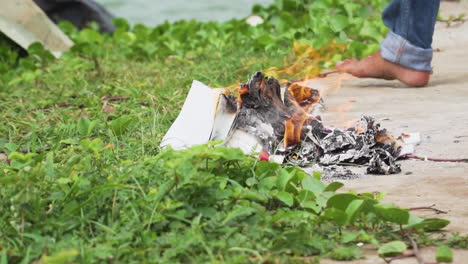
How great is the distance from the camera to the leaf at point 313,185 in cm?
230

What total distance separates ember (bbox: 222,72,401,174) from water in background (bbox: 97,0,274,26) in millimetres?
7554

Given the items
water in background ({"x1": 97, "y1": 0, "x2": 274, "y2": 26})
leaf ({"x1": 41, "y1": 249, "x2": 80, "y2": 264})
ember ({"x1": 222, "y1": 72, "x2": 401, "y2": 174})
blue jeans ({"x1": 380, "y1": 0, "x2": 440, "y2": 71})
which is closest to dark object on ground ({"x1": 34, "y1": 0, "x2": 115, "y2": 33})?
water in background ({"x1": 97, "y1": 0, "x2": 274, "y2": 26})

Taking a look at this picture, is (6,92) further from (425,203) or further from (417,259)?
(417,259)

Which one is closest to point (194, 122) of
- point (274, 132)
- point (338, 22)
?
point (274, 132)

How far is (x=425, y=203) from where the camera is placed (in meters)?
2.50

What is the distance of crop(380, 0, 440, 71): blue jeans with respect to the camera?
13.1ft

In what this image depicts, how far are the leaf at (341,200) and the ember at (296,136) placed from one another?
642mm

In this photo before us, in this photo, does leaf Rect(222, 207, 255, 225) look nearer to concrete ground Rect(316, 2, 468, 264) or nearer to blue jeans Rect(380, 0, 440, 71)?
concrete ground Rect(316, 2, 468, 264)

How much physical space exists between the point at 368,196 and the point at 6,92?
3.08m

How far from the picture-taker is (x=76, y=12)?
25.6 ft

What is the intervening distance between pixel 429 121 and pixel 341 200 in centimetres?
133

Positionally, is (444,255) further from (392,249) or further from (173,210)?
(173,210)

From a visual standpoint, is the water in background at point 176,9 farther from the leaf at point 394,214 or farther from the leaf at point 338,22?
the leaf at point 394,214

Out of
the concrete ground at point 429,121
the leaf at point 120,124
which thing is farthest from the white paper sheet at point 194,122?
the concrete ground at point 429,121
